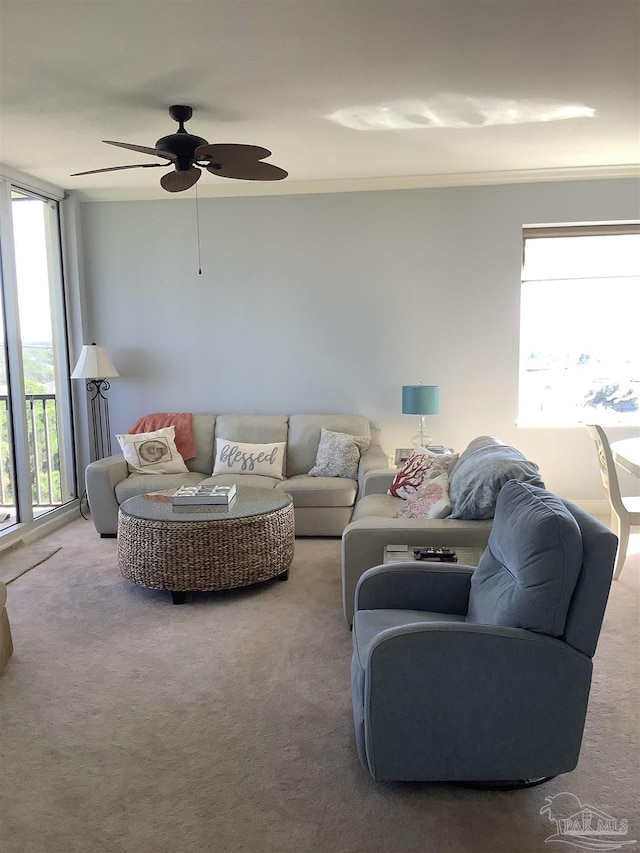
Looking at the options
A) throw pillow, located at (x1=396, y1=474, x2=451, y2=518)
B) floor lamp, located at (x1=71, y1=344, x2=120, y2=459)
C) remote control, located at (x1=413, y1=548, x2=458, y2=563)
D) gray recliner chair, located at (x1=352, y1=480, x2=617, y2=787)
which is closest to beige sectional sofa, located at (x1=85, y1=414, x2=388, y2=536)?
floor lamp, located at (x1=71, y1=344, x2=120, y2=459)

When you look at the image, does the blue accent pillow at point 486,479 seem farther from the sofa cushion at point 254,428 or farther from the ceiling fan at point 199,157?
the sofa cushion at point 254,428

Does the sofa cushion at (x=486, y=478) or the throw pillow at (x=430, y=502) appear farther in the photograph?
the throw pillow at (x=430, y=502)

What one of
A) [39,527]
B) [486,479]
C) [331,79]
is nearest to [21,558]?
[39,527]

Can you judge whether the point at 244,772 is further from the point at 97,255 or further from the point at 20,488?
the point at 97,255

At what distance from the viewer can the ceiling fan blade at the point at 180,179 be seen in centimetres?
333

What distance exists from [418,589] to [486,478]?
709 mm

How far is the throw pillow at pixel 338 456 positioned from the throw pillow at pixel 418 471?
864mm

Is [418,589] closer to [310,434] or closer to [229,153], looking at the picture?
[229,153]

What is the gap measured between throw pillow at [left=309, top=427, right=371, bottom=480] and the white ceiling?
2.02 meters

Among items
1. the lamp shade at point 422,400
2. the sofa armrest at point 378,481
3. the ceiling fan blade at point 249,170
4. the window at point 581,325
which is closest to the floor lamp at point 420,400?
the lamp shade at point 422,400

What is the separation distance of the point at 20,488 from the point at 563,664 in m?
3.99

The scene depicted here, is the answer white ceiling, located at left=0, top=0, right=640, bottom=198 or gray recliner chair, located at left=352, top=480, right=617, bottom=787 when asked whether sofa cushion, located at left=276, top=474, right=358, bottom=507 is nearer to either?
white ceiling, located at left=0, top=0, right=640, bottom=198

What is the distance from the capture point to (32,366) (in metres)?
5.09

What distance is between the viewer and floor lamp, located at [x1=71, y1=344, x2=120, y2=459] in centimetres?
502
